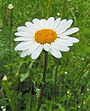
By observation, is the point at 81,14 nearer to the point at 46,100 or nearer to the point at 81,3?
the point at 81,3

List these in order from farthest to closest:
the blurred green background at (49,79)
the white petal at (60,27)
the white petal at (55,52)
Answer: the blurred green background at (49,79), the white petal at (60,27), the white petal at (55,52)

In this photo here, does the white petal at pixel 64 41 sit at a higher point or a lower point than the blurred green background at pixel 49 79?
higher

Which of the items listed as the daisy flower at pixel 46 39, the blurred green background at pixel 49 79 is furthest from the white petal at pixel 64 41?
the blurred green background at pixel 49 79

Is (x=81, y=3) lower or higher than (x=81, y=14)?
higher

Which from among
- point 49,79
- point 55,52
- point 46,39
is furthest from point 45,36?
point 49,79

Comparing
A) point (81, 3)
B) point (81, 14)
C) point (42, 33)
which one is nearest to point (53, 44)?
point (42, 33)

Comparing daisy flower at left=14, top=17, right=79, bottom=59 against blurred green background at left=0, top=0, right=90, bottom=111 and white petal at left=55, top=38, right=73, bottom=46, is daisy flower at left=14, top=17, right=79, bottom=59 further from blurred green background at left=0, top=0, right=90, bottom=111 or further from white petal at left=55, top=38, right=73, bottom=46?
blurred green background at left=0, top=0, right=90, bottom=111

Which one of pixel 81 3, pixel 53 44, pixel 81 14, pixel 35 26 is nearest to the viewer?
pixel 53 44

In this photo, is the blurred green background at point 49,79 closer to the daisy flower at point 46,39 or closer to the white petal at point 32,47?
the daisy flower at point 46,39
